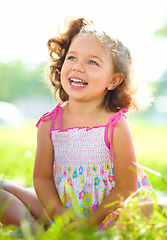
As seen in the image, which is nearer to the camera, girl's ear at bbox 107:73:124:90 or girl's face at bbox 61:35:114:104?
girl's face at bbox 61:35:114:104

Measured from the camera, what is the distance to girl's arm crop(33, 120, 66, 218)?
4.61 feet

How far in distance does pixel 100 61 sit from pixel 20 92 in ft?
94.0

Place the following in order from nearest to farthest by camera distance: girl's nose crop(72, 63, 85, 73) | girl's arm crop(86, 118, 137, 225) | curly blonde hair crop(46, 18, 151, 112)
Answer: girl's arm crop(86, 118, 137, 225) < girl's nose crop(72, 63, 85, 73) < curly blonde hair crop(46, 18, 151, 112)

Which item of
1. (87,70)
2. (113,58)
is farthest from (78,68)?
(113,58)

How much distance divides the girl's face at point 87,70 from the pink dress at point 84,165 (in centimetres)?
20

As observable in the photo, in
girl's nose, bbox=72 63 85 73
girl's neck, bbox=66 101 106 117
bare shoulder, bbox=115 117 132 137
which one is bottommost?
bare shoulder, bbox=115 117 132 137

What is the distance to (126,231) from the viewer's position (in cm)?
77

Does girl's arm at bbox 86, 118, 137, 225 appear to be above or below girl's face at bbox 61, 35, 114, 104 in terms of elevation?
below

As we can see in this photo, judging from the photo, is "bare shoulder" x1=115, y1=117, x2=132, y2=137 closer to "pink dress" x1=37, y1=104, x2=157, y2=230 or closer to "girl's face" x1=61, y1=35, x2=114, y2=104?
"pink dress" x1=37, y1=104, x2=157, y2=230

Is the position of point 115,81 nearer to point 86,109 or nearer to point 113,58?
point 113,58


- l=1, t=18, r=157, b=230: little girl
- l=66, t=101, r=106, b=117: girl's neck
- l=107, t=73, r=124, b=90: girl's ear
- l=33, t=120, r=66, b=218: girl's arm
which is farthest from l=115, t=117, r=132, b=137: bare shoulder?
l=33, t=120, r=66, b=218: girl's arm

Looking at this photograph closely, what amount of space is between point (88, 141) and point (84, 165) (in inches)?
5.4

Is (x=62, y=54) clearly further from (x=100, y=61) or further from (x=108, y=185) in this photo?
(x=108, y=185)

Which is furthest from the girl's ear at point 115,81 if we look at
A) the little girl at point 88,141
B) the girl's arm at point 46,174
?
the girl's arm at point 46,174
